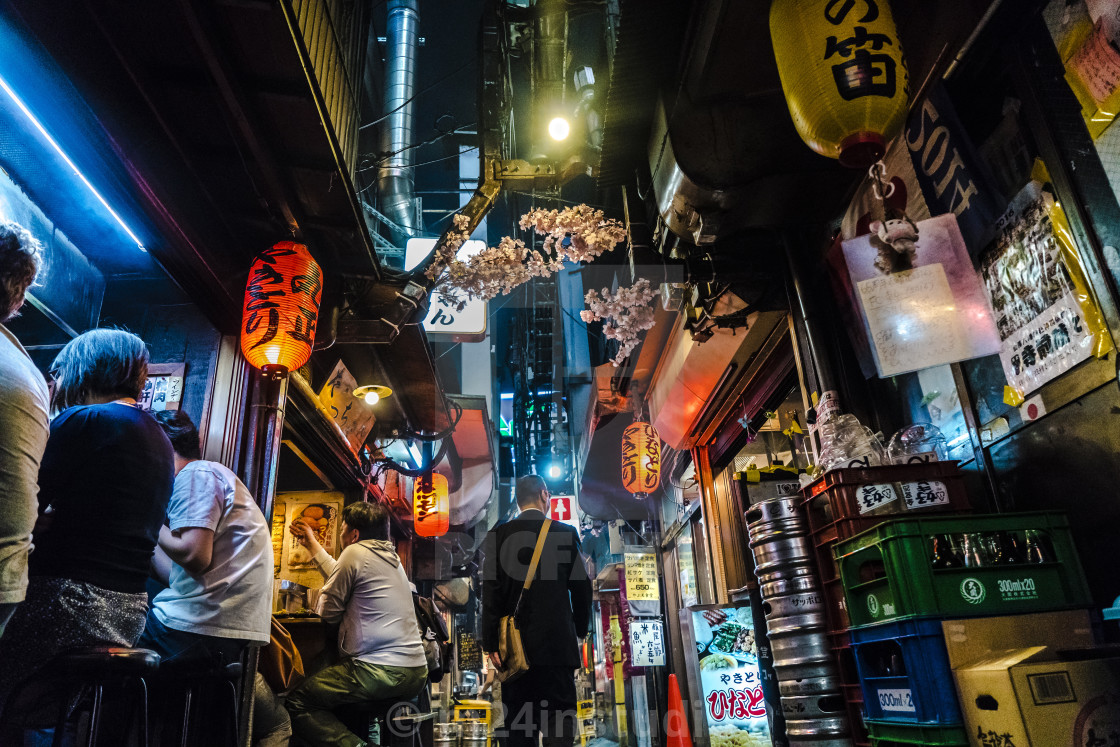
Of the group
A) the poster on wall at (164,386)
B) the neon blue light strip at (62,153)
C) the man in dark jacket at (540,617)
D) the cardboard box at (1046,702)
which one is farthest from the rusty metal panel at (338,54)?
the cardboard box at (1046,702)

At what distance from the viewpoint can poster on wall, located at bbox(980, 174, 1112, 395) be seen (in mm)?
3156

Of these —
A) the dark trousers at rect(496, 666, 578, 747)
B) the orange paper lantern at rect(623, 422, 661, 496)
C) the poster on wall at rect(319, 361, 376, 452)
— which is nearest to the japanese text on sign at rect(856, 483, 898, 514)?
the dark trousers at rect(496, 666, 578, 747)

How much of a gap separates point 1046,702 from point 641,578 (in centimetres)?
1069

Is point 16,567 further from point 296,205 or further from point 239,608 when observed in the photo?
point 296,205

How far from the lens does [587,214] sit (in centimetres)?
873

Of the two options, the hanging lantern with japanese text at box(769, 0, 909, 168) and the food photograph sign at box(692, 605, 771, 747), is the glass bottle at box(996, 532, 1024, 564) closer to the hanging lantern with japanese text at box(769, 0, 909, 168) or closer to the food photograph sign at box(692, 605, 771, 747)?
the hanging lantern with japanese text at box(769, 0, 909, 168)

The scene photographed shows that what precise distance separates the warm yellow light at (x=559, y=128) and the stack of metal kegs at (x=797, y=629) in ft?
19.1

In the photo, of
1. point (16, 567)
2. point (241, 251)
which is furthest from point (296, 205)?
point (16, 567)

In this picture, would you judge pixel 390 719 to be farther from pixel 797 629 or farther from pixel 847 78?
pixel 847 78

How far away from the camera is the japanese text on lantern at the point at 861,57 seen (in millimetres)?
3238

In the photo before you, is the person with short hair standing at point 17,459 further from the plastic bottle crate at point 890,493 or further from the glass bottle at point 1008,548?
the glass bottle at point 1008,548

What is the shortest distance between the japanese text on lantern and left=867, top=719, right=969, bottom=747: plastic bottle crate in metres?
3.00

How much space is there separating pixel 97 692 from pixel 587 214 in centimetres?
759

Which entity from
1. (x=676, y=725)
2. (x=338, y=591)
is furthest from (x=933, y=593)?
(x=676, y=725)
